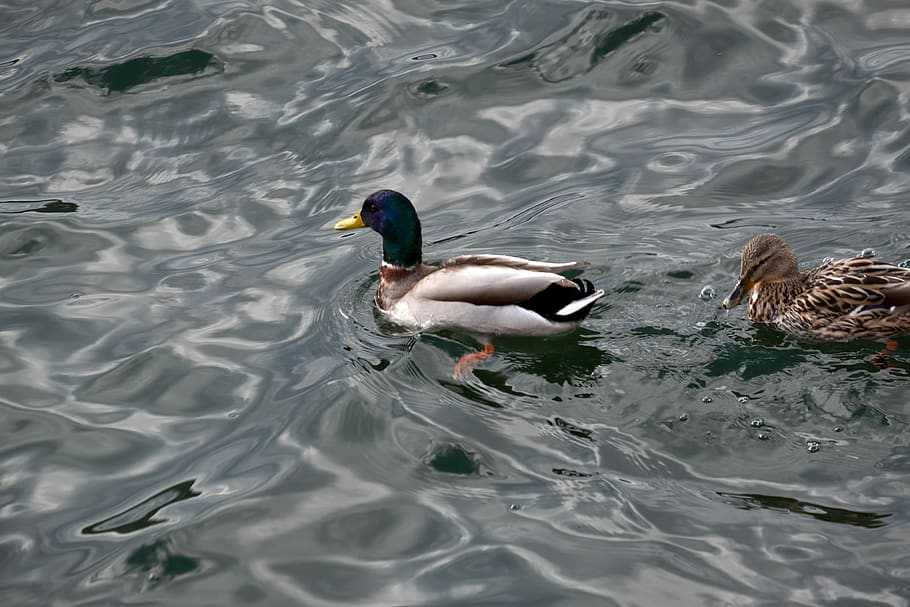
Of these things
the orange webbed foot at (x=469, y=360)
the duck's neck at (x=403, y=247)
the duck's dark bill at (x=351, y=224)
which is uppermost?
the duck's dark bill at (x=351, y=224)

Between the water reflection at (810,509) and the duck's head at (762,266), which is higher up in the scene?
the duck's head at (762,266)

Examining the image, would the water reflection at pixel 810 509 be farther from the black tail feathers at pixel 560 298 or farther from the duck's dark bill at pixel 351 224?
the duck's dark bill at pixel 351 224

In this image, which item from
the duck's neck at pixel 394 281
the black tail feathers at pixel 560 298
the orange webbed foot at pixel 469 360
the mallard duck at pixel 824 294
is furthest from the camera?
the duck's neck at pixel 394 281

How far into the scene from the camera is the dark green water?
20.2 ft

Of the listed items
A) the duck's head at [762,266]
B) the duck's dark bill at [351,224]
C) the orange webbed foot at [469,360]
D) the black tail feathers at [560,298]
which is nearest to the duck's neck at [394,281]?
the duck's dark bill at [351,224]

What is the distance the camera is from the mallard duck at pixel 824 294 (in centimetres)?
759

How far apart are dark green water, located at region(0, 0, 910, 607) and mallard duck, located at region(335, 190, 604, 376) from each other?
159 millimetres

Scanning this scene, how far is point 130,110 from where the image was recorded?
11.8m

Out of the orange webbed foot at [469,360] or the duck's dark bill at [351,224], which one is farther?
the duck's dark bill at [351,224]

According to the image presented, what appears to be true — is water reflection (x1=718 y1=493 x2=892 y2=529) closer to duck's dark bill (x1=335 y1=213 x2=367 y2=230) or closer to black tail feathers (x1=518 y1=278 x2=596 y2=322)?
black tail feathers (x1=518 y1=278 x2=596 y2=322)

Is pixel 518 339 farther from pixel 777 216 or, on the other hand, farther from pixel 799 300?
pixel 777 216

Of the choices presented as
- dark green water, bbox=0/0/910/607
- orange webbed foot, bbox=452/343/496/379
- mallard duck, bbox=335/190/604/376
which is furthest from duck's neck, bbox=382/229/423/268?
orange webbed foot, bbox=452/343/496/379

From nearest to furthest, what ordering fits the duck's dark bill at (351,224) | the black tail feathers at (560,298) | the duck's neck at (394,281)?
the black tail feathers at (560,298) < the duck's neck at (394,281) < the duck's dark bill at (351,224)

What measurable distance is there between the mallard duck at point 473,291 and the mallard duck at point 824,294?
1138mm
